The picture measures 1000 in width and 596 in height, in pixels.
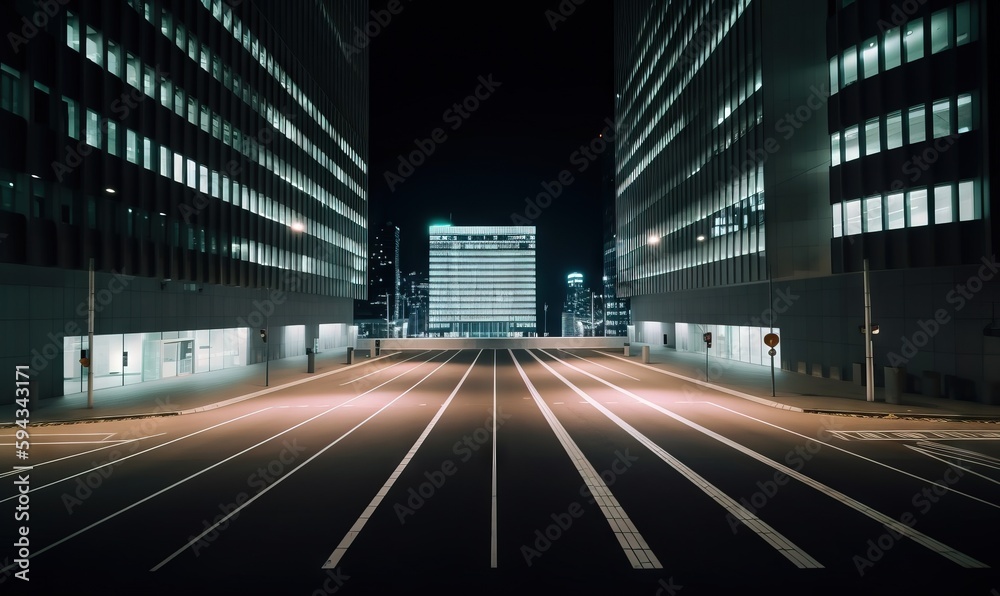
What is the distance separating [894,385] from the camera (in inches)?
832

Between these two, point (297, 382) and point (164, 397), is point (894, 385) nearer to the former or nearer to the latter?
point (297, 382)

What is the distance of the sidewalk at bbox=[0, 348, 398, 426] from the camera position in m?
20.0

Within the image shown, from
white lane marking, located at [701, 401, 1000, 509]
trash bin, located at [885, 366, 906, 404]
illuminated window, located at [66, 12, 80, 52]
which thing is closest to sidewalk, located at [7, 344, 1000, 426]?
trash bin, located at [885, 366, 906, 404]

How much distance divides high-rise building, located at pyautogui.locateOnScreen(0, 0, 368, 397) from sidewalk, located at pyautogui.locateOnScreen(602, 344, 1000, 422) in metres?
24.9

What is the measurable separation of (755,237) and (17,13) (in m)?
40.3

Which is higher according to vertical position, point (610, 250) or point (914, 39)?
point (610, 250)

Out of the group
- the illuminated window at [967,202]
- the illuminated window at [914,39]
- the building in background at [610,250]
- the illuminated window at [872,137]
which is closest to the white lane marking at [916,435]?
the illuminated window at [967,202]

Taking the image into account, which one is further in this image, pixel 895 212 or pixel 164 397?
pixel 895 212

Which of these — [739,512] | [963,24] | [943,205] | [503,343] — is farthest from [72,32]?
[503,343]

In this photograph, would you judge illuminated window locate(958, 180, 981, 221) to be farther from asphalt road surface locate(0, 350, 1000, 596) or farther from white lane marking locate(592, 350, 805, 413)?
white lane marking locate(592, 350, 805, 413)

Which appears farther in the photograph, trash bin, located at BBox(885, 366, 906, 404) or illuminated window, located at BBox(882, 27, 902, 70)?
illuminated window, located at BBox(882, 27, 902, 70)

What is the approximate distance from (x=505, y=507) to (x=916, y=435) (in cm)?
1395

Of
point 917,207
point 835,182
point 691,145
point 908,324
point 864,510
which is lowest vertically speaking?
→ point 864,510

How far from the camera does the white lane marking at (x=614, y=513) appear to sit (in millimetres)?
7672
